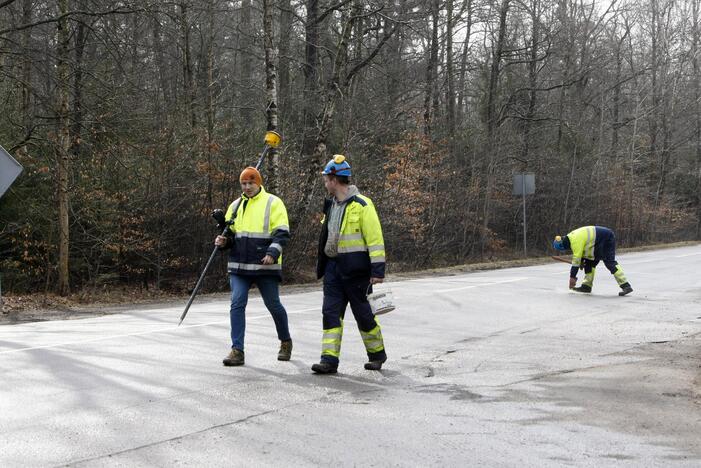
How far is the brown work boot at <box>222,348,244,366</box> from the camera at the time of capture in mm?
7848

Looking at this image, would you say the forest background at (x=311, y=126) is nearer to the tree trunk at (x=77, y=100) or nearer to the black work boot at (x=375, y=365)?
the tree trunk at (x=77, y=100)

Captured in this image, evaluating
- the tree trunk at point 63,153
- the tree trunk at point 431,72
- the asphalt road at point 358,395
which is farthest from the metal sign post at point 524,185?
the asphalt road at point 358,395

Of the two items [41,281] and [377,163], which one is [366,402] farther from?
[377,163]

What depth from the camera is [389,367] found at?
26.5 feet

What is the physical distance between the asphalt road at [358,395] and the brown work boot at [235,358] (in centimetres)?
10

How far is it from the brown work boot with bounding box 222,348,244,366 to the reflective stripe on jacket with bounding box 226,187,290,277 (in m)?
0.75

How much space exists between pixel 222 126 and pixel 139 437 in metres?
16.2

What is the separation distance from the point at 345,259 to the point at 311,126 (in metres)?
21.2

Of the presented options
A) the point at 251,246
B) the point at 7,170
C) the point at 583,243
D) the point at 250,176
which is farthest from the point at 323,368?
the point at 583,243

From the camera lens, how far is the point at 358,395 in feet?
22.1

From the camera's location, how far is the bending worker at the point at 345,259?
757cm

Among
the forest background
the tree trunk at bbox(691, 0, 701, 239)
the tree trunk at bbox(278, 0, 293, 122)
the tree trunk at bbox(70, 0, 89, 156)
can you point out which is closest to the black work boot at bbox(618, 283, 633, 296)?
the forest background

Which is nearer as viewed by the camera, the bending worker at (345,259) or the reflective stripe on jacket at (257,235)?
the bending worker at (345,259)

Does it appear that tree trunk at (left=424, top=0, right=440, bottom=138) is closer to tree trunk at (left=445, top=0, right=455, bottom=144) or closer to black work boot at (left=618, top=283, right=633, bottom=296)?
tree trunk at (left=445, top=0, right=455, bottom=144)
